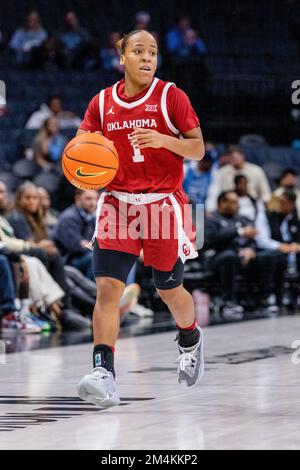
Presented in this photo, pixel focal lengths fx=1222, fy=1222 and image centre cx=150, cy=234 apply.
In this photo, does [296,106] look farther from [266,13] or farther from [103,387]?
[103,387]

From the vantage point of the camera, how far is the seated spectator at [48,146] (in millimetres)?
16734

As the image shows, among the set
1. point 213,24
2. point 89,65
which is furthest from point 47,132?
point 213,24

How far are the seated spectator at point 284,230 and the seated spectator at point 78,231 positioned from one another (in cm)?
307

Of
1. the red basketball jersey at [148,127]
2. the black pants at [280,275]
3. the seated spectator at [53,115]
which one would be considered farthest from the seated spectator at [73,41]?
the red basketball jersey at [148,127]

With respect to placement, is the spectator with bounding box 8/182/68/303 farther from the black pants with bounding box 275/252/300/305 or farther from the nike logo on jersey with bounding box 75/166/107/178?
the nike logo on jersey with bounding box 75/166/107/178

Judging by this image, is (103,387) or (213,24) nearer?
(103,387)

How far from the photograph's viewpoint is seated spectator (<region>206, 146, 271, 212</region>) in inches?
642

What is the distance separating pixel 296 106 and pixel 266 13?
3.53 meters

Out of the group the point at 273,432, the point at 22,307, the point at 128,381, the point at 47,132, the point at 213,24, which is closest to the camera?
the point at 273,432

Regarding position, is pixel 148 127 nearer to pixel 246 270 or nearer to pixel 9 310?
pixel 9 310

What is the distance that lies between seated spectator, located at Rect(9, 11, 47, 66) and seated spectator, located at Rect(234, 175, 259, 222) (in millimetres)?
6219

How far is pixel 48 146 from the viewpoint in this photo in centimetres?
1684

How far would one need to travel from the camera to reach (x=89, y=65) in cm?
2092

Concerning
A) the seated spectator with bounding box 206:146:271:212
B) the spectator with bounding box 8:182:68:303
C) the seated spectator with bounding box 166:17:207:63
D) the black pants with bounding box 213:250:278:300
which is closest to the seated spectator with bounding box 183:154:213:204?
the seated spectator with bounding box 206:146:271:212
